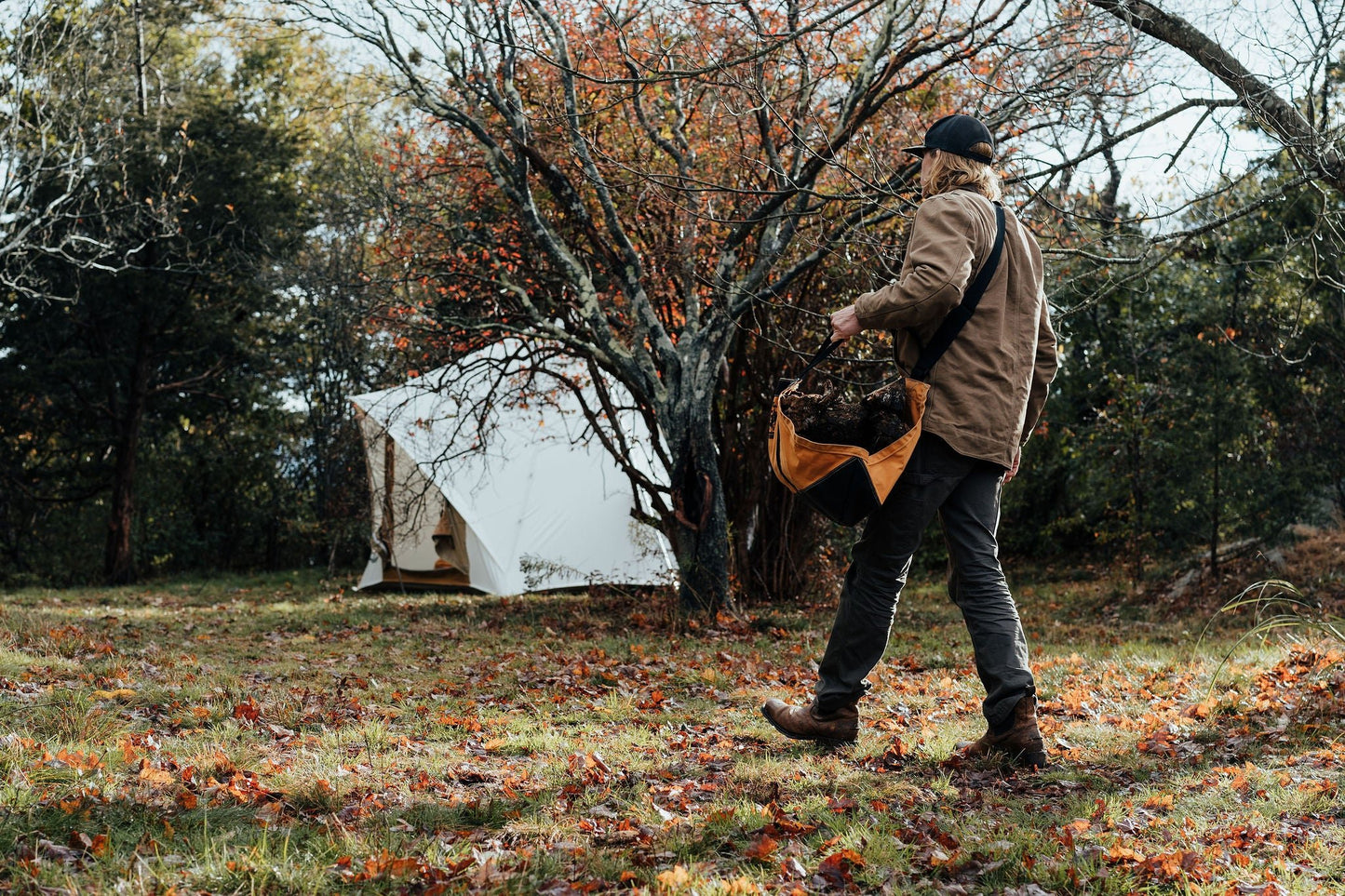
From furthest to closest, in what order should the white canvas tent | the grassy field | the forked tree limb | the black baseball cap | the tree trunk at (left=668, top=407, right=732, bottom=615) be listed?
the white canvas tent → the tree trunk at (left=668, top=407, right=732, bottom=615) → the forked tree limb → the black baseball cap → the grassy field

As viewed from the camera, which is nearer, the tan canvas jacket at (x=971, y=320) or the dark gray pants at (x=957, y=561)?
the tan canvas jacket at (x=971, y=320)

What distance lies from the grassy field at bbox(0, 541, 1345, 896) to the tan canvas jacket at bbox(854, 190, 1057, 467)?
1059 millimetres

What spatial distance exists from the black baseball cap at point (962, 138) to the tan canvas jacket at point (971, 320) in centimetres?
16

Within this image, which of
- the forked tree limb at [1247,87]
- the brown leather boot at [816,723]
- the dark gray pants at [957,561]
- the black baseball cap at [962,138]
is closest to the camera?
the dark gray pants at [957,561]

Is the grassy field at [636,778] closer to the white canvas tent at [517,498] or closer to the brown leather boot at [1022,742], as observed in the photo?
the brown leather boot at [1022,742]

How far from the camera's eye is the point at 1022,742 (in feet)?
11.1

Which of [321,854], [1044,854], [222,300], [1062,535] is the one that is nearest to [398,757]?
[321,854]

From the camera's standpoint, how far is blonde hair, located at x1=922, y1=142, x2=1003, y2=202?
11.2 feet

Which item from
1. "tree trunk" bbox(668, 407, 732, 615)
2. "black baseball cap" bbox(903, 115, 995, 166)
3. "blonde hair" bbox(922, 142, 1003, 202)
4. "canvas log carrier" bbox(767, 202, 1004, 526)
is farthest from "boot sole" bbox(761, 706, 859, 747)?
"tree trunk" bbox(668, 407, 732, 615)

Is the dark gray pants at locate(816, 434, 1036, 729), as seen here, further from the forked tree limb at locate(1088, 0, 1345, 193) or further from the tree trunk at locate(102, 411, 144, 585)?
the tree trunk at locate(102, 411, 144, 585)

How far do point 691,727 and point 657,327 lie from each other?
13.7 ft

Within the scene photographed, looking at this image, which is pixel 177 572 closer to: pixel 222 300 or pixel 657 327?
pixel 222 300

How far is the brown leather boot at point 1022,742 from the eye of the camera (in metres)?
3.36

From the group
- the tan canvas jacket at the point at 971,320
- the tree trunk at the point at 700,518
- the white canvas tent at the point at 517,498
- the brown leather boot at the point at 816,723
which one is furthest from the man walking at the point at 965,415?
the white canvas tent at the point at 517,498
